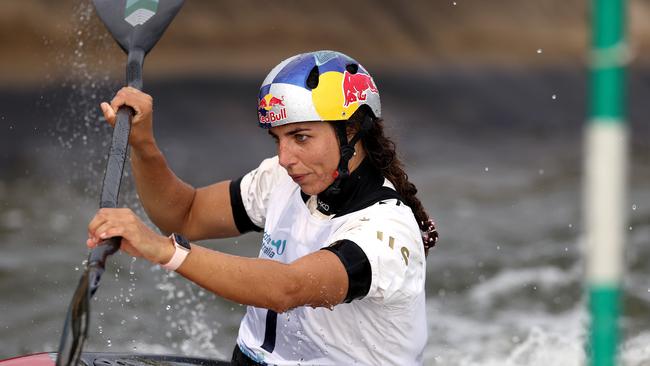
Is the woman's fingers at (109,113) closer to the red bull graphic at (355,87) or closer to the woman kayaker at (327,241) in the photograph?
the woman kayaker at (327,241)

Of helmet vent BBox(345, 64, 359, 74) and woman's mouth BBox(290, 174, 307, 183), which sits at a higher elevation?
helmet vent BBox(345, 64, 359, 74)

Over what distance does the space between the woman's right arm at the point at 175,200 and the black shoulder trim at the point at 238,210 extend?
20 millimetres

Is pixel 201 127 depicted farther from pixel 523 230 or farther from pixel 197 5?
pixel 523 230

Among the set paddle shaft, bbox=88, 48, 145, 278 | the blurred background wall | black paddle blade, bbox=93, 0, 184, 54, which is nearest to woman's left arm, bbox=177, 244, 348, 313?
paddle shaft, bbox=88, 48, 145, 278

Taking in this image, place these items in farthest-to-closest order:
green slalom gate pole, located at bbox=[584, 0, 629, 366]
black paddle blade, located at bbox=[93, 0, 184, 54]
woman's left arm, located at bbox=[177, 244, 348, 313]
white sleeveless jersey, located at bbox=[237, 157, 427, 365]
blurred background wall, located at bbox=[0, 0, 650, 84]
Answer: blurred background wall, located at bbox=[0, 0, 650, 84] → black paddle blade, located at bbox=[93, 0, 184, 54] → white sleeveless jersey, located at bbox=[237, 157, 427, 365] → woman's left arm, located at bbox=[177, 244, 348, 313] → green slalom gate pole, located at bbox=[584, 0, 629, 366]

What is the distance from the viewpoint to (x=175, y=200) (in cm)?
438

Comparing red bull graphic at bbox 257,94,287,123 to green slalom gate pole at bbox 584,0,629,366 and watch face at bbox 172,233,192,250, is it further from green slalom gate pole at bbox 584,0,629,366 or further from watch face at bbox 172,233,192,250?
green slalom gate pole at bbox 584,0,629,366

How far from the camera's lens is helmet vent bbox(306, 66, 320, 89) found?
3677mm

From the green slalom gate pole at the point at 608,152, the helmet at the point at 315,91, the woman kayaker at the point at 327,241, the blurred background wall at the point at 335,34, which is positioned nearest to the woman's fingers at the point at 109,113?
the woman kayaker at the point at 327,241

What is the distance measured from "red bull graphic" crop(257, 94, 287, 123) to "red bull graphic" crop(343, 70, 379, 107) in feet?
0.65

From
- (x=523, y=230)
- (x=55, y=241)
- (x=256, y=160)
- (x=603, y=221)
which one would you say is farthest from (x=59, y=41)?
(x=603, y=221)

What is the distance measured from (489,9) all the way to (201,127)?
16.3ft

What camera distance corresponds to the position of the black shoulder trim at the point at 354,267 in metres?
3.40

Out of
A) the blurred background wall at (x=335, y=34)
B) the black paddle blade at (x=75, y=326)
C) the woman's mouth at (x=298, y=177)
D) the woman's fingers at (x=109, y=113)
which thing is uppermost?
the blurred background wall at (x=335, y=34)
